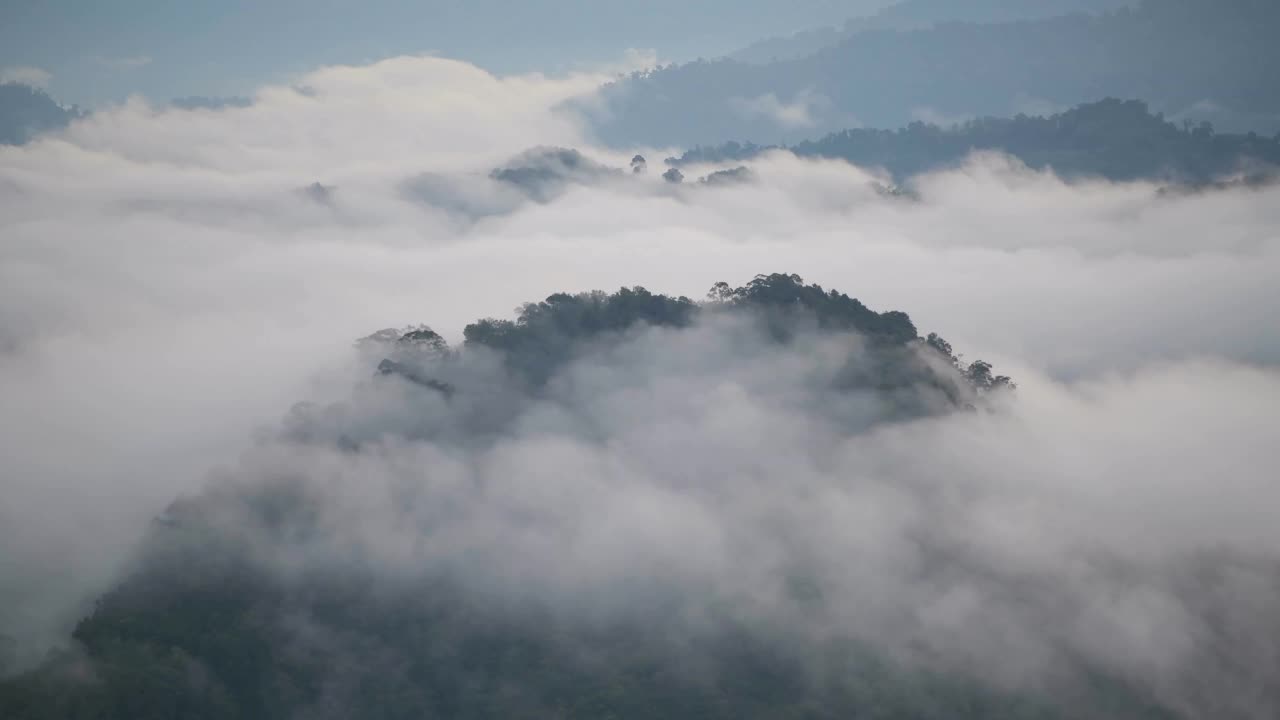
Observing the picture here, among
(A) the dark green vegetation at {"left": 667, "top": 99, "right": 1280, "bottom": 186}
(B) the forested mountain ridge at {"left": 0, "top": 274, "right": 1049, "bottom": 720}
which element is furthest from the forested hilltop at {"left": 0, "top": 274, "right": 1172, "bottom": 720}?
(A) the dark green vegetation at {"left": 667, "top": 99, "right": 1280, "bottom": 186}

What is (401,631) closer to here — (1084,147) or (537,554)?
(537,554)

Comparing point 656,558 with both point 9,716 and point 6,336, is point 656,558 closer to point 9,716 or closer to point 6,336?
point 9,716

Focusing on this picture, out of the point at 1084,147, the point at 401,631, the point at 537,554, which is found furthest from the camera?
the point at 1084,147

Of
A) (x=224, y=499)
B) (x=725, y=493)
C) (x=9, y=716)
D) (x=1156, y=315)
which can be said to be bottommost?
(x=9, y=716)

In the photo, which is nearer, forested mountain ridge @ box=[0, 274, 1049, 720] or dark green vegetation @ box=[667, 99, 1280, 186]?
forested mountain ridge @ box=[0, 274, 1049, 720]

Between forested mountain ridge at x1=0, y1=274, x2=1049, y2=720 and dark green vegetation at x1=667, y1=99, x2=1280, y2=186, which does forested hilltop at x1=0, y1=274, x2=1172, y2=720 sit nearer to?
forested mountain ridge at x1=0, y1=274, x2=1049, y2=720

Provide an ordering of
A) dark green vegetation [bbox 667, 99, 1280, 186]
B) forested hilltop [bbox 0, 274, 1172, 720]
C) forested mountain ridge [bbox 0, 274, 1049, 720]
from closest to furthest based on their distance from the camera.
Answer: forested mountain ridge [bbox 0, 274, 1049, 720]
forested hilltop [bbox 0, 274, 1172, 720]
dark green vegetation [bbox 667, 99, 1280, 186]

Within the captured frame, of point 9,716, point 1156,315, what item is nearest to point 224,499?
point 9,716

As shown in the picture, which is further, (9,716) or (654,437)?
(654,437)

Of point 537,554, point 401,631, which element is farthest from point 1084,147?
point 401,631
